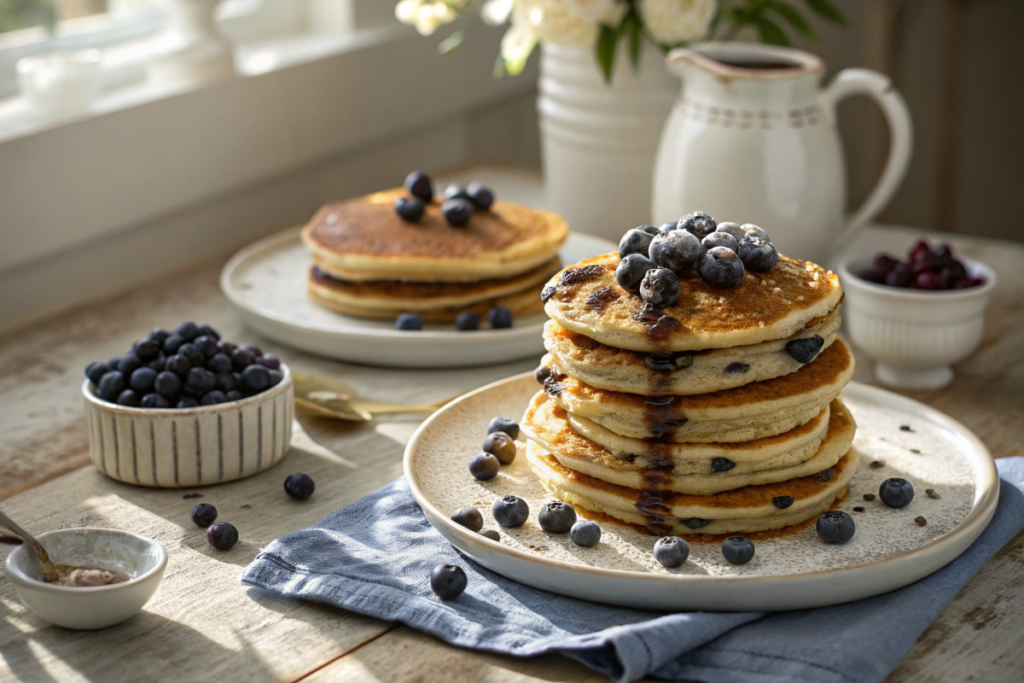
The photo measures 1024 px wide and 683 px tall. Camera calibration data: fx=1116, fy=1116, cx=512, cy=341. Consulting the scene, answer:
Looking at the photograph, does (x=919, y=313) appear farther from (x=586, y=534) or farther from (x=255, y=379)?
(x=255, y=379)

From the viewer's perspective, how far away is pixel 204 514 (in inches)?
48.6

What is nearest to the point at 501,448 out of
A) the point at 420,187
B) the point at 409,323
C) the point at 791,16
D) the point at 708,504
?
the point at 708,504

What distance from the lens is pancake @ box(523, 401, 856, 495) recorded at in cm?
112

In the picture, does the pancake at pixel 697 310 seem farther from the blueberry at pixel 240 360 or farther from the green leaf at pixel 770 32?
the green leaf at pixel 770 32

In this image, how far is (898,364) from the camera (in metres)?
1.64

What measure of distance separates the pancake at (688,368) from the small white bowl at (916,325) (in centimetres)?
51

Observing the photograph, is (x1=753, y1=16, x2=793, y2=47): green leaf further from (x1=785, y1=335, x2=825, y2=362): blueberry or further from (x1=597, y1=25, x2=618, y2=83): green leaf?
(x1=785, y1=335, x2=825, y2=362): blueberry

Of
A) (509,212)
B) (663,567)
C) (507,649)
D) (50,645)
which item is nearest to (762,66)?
(509,212)

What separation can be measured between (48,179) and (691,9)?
1182 mm

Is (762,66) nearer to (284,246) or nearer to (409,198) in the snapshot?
(409,198)

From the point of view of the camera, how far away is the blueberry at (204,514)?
1.24m

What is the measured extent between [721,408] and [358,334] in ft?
2.36

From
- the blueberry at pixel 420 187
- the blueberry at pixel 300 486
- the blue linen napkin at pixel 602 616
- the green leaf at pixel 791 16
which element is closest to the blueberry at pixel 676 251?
the blue linen napkin at pixel 602 616

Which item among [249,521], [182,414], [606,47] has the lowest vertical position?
[249,521]
